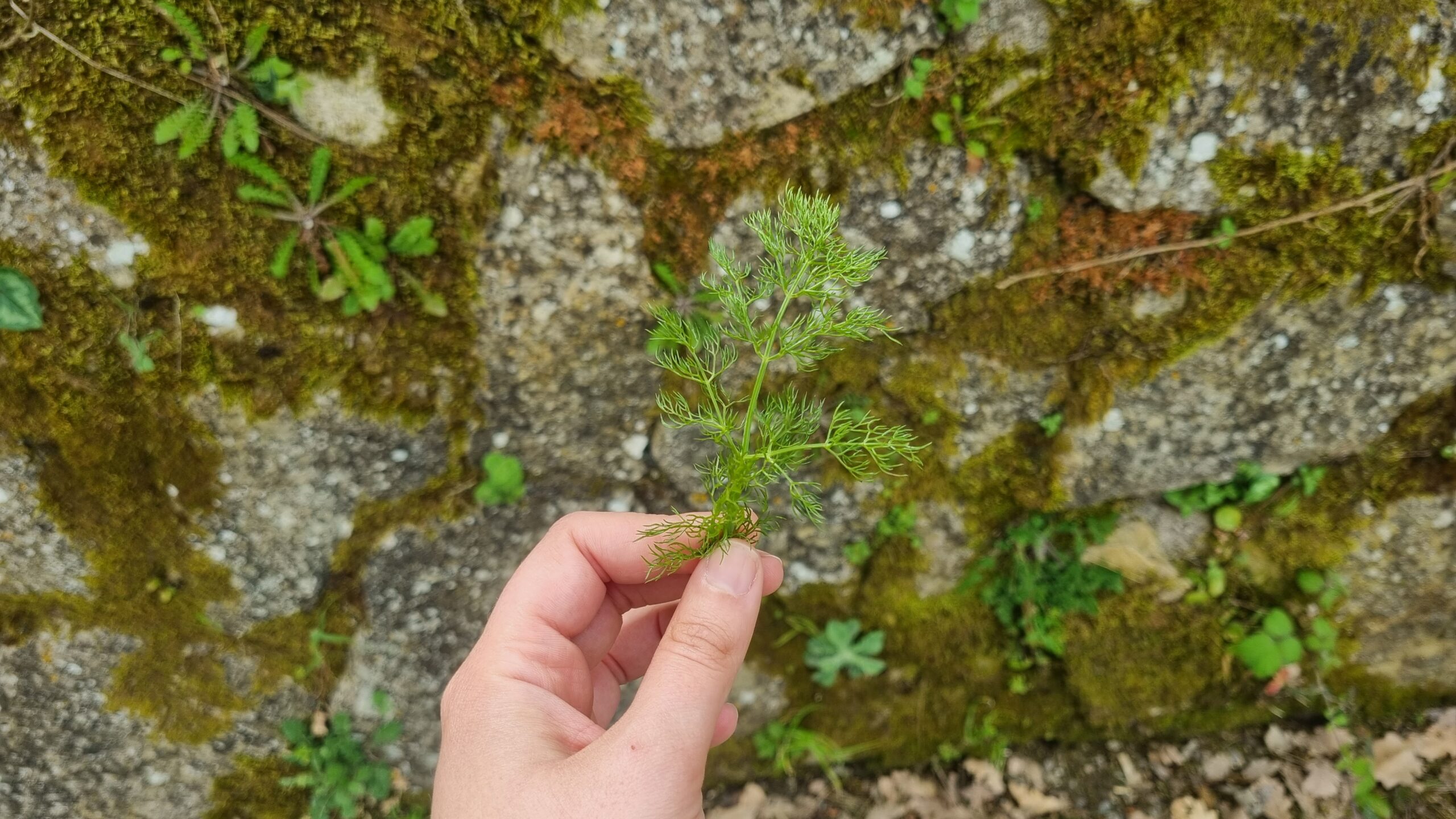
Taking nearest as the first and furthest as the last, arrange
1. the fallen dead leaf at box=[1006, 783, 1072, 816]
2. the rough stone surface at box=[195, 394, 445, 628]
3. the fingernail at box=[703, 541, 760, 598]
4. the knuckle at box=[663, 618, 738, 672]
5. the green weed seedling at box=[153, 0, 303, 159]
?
the knuckle at box=[663, 618, 738, 672]
the fingernail at box=[703, 541, 760, 598]
the green weed seedling at box=[153, 0, 303, 159]
the rough stone surface at box=[195, 394, 445, 628]
the fallen dead leaf at box=[1006, 783, 1072, 816]

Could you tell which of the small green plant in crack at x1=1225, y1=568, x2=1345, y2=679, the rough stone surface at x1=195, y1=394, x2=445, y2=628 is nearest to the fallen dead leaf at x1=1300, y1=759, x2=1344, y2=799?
the small green plant in crack at x1=1225, y1=568, x2=1345, y2=679

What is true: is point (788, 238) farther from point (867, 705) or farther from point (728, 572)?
point (867, 705)

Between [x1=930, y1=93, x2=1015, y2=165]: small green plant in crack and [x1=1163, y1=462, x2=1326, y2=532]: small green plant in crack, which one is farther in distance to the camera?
[x1=1163, y1=462, x2=1326, y2=532]: small green plant in crack

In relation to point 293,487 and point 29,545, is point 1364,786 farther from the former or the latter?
point 29,545

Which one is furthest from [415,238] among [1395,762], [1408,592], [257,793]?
[1395,762]

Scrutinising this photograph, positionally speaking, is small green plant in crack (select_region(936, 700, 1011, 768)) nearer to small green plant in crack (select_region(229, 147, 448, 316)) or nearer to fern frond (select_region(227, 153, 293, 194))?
small green plant in crack (select_region(229, 147, 448, 316))
